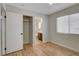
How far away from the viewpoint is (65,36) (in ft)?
12.0

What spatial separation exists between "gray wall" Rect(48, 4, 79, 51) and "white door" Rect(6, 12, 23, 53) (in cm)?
144

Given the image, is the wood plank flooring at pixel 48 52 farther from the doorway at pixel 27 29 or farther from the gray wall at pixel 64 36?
the doorway at pixel 27 29

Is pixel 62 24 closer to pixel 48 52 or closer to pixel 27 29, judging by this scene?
pixel 48 52

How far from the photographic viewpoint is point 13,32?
319 cm

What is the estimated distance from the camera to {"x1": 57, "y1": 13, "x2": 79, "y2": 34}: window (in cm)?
320

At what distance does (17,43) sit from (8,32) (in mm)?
621

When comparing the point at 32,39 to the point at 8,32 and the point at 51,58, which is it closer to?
the point at 8,32

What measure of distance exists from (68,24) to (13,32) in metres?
2.27

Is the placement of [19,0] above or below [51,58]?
above

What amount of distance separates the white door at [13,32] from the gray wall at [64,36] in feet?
4.73

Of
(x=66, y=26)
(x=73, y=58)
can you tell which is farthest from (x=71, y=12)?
(x=73, y=58)

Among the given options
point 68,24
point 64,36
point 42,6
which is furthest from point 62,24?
point 42,6

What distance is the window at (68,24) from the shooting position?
3203 mm

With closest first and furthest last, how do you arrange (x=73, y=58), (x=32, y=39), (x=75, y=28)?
1. (x=73, y=58)
2. (x=75, y=28)
3. (x=32, y=39)
